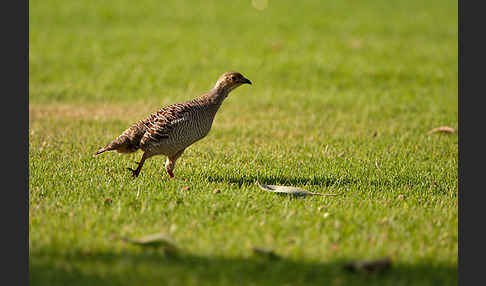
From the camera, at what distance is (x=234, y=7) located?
73.6ft

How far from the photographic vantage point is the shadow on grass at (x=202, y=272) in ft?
13.6

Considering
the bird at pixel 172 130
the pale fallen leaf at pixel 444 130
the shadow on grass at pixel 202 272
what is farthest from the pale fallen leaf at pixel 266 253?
the pale fallen leaf at pixel 444 130

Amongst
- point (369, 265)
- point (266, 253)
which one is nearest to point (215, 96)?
point (266, 253)

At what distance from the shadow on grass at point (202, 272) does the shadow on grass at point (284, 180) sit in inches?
91.9

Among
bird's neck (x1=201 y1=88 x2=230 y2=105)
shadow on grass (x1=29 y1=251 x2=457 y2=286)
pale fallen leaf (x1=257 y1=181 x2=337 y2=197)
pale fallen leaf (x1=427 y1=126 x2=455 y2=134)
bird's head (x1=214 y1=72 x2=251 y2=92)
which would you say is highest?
Answer: bird's head (x1=214 y1=72 x2=251 y2=92)

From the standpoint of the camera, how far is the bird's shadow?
6.88 m

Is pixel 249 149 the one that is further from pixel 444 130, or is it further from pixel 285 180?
pixel 444 130

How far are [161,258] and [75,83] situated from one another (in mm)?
10867

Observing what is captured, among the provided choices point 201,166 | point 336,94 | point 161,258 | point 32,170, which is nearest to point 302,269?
point 161,258

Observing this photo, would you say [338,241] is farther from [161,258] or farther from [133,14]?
[133,14]

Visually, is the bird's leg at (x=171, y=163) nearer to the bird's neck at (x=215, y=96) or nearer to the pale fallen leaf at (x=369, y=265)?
the bird's neck at (x=215, y=96)

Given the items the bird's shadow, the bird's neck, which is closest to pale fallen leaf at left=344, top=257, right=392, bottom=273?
the bird's shadow

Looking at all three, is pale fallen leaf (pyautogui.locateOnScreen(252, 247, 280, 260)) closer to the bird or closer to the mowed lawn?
the mowed lawn

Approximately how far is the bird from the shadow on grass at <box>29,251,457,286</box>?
2.34 metres
